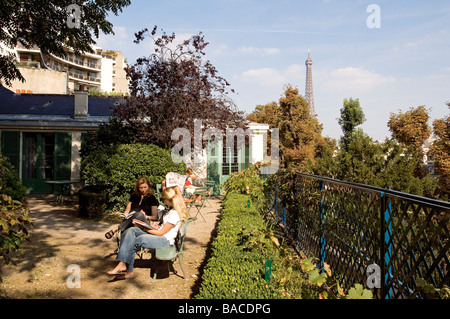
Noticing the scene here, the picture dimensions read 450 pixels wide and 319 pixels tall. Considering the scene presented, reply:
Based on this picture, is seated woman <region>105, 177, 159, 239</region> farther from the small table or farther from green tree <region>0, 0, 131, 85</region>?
green tree <region>0, 0, 131, 85</region>

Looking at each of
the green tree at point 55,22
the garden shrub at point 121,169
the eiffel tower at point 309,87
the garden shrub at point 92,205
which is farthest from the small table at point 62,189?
the eiffel tower at point 309,87

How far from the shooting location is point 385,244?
2.91 metres

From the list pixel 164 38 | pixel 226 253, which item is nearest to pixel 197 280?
pixel 226 253

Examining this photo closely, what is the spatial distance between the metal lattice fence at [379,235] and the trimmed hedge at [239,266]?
2.81 ft

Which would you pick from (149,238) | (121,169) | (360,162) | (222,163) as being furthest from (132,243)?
(222,163)

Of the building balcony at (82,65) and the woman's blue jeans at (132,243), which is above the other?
the building balcony at (82,65)

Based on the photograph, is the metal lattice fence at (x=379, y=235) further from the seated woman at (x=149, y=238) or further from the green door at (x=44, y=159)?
the green door at (x=44, y=159)

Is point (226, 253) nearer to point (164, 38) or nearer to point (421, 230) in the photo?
point (421, 230)

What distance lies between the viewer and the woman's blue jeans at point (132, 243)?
4.83 metres

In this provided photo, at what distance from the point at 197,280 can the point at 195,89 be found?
25.1 ft

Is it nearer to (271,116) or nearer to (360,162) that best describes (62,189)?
(360,162)

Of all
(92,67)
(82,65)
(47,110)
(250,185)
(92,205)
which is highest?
(92,67)

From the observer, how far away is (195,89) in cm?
1135

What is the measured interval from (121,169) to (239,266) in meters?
6.86
